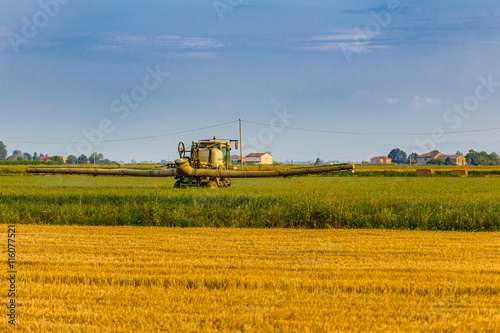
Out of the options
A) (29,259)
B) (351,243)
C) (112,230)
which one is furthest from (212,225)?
(29,259)

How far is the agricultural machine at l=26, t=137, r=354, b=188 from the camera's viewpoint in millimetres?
21562

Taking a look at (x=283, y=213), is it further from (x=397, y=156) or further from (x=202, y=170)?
(x=397, y=156)

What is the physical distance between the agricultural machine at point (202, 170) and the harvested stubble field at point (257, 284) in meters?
10.5

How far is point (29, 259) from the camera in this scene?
8734 millimetres

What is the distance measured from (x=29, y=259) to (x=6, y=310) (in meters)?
2.91

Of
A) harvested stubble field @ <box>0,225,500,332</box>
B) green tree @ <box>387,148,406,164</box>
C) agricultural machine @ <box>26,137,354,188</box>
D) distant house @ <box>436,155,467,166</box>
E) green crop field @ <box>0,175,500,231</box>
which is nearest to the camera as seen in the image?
harvested stubble field @ <box>0,225,500,332</box>

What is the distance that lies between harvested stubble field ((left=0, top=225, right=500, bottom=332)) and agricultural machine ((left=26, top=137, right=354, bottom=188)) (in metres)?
10.5

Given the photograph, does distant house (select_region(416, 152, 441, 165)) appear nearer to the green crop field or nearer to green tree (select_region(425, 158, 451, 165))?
green tree (select_region(425, 158, 451, 165))

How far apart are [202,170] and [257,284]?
15102 millimetres

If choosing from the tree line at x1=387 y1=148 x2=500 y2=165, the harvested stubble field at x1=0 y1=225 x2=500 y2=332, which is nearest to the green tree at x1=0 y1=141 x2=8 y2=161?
the tree line at x1=387 y1=148 x2=500 y2=165

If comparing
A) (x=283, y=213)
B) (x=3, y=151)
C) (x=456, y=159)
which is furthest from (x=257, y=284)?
(x=3, y=151)

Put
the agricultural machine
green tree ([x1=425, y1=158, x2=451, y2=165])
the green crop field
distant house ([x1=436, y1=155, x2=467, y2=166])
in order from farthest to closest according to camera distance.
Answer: distant house ([x1=436, y1=155, x2=467, y2=166])
green tree ([x1=425, y1=158, x2=451, y2=165])
the agricultural machine
the green crop field

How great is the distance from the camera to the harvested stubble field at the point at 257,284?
558 cm

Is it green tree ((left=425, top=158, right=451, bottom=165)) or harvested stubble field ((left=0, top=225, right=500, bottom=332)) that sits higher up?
green tree ((left=425, top=158, right=451, bottom=165))
